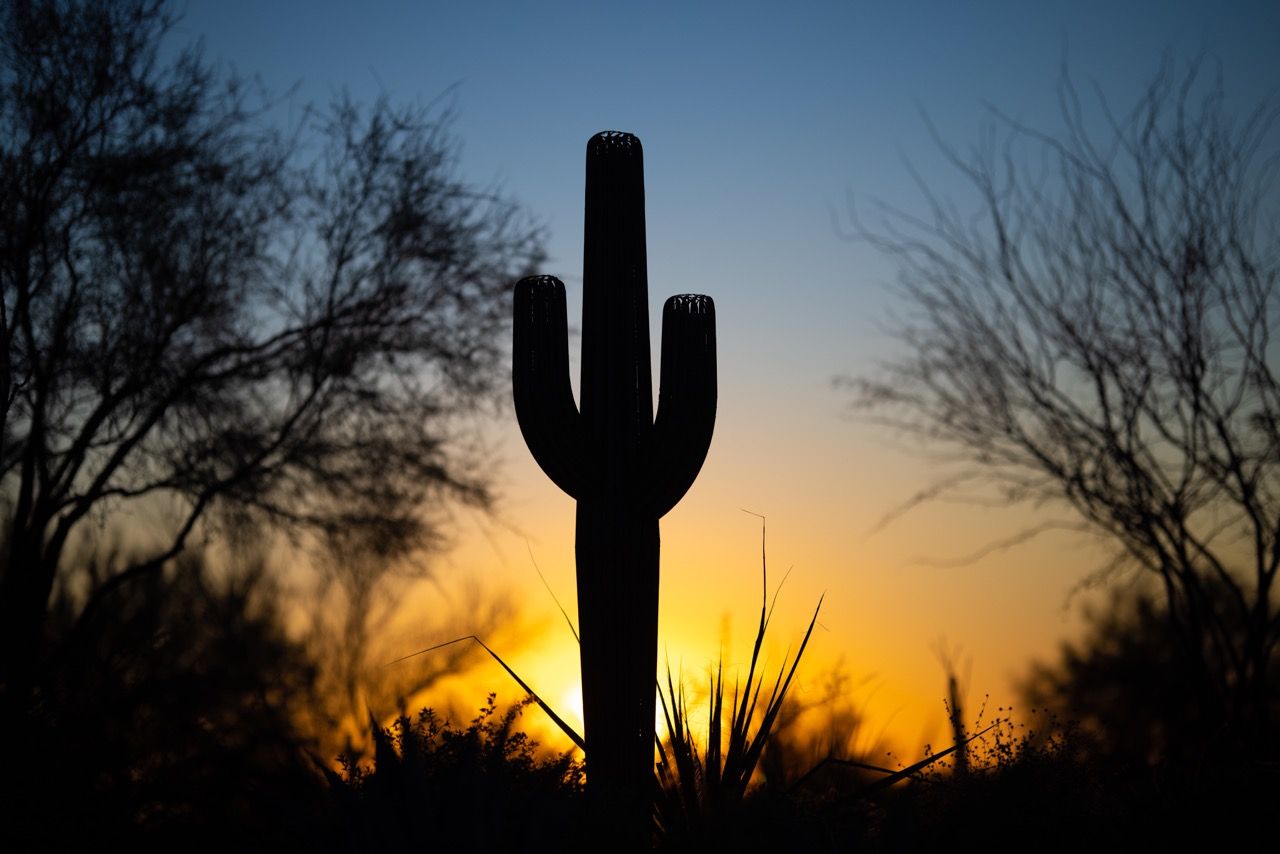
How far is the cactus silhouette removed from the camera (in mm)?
5352

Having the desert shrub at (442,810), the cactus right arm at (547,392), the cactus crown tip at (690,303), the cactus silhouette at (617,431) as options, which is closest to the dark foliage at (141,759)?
the desert shrub at (442,810)

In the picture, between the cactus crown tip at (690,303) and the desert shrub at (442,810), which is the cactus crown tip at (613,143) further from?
the desert shrub at (442,810)

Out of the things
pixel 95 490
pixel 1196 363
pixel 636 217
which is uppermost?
pixel 1196 363

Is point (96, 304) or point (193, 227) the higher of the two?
point (193, 227)

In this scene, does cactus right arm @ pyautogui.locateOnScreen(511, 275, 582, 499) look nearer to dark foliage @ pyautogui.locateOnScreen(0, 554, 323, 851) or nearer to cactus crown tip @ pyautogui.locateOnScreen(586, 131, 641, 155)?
cactus crown tip @ pyautogui.locateOnScreen(586, 131, 641, 155)

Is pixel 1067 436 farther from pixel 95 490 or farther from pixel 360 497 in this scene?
pixel 95 490

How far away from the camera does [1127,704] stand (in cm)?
1727

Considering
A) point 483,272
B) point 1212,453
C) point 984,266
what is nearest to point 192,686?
point 483,272

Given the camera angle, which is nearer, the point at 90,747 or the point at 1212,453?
the point at 90,747

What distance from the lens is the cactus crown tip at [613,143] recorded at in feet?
19.2

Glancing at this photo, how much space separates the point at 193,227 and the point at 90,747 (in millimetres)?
4748

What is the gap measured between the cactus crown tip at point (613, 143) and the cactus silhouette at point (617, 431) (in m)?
0.01

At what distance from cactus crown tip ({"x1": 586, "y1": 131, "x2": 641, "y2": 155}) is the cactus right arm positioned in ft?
2.59

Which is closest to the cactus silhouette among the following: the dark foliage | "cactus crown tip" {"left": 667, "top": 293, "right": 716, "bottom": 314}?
"cactus crown tip" {"left": 667, "top": 293, "right": 716, "bottom": 314}
